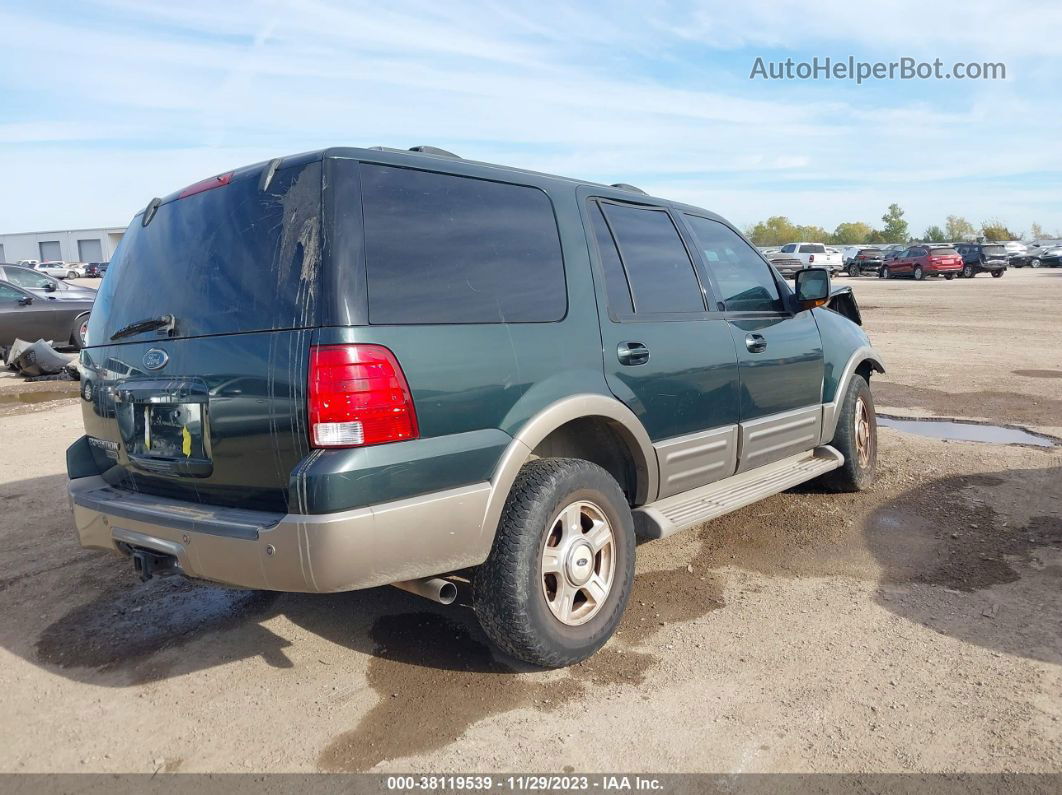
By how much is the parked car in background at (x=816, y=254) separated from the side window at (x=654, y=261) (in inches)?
1517

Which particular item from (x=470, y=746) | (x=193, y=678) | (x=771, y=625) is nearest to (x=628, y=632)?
(x=771, y=625)

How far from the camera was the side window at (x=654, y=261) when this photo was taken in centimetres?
393

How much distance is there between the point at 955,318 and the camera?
62.2 feet

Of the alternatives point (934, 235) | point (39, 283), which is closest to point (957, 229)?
point (934, 235)

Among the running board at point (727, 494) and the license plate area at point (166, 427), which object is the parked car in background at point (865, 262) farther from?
the license plate area at point (166, 427)

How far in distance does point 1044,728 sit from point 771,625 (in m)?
1.10

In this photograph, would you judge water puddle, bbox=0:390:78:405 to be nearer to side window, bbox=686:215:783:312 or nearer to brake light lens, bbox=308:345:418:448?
side window, bbox=686:215:783:312

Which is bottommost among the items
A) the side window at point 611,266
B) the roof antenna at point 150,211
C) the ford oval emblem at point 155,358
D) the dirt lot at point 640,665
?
the dirt lot at point 640,665

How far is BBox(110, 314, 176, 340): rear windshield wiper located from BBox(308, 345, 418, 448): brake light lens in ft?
2.66

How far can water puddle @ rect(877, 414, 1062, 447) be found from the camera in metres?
6.91

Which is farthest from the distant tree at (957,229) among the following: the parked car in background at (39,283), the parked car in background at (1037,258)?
the parked car in background at (39,283)

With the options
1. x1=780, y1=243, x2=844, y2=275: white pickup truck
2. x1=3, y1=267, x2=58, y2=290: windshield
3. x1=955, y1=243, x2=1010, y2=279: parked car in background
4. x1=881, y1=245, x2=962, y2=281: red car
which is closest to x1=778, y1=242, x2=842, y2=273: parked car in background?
x1=780, y1=243, x2=844, y2=275: white pickup truck

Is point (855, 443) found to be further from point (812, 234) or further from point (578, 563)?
point (812, 234)

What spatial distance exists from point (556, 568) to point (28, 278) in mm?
13921
